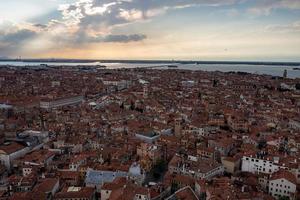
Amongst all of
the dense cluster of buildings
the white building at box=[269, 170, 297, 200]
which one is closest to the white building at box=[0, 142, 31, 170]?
the dense cluster of buildings

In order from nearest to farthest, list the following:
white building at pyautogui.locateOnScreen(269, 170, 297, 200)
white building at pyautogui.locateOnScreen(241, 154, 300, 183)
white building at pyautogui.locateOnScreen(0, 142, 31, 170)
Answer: white building at pyautogui.locateOnScreen(269, 170, 297, 200) → white building at pyautogui.locateOnScreen(241, 154, 300, 183) → white building at pyautogui.locateOnScreen(0, 142, 31, 170)

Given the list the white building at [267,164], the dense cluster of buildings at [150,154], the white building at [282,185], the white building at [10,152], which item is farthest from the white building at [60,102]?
the white building at [282,185]

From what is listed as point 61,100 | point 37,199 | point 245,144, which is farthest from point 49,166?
point 61,100

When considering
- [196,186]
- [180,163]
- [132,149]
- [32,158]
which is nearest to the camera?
[196,186]

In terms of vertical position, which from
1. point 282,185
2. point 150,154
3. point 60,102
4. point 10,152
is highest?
point 10,152

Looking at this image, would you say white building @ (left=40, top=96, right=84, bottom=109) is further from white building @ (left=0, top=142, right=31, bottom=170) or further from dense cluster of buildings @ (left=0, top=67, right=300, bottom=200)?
white building @ (left=0, top=142, right=31, bottom=170)

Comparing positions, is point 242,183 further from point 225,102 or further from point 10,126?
point 225,102

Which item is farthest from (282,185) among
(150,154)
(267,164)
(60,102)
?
(60,102)

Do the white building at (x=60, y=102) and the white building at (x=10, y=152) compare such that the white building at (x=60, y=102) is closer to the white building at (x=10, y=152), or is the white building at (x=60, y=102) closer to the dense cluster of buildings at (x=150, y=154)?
the dense cluster of buildings at (x=150, y=154)

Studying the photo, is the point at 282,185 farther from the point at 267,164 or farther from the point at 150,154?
the point at 150,154

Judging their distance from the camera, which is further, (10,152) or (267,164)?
(10,152)

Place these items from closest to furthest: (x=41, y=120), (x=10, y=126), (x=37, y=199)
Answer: (x=37, y=199) → (x=10, y=126) → (x=41, y=120)
